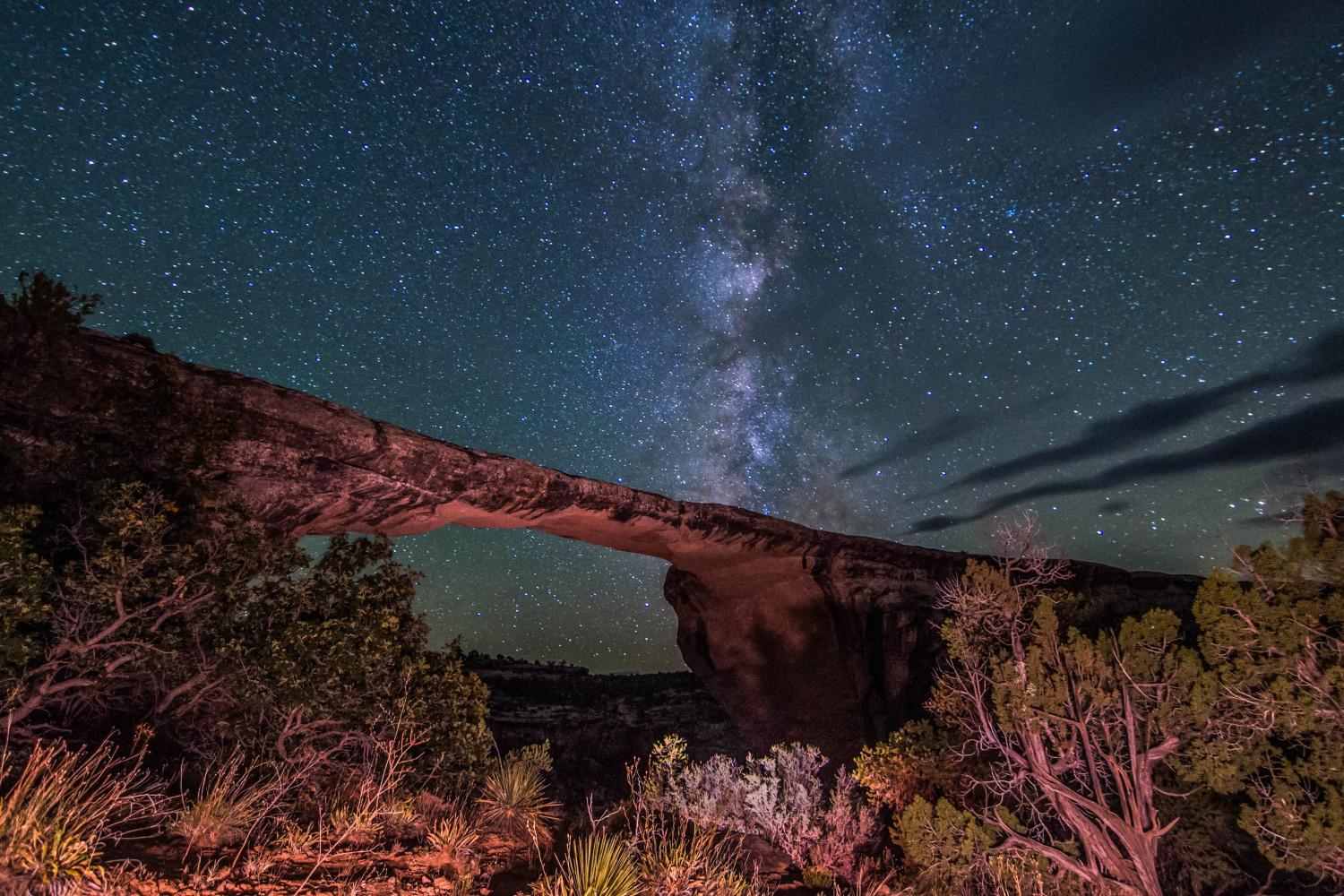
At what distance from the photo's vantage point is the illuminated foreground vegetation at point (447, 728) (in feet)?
19.1

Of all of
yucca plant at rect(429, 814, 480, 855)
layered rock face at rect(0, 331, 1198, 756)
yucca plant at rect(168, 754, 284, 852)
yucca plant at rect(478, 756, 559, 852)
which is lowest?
yucca plant at rect(478, 756, 559, 852)

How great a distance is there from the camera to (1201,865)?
10.9 meters

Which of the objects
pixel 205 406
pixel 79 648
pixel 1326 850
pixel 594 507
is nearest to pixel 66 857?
pixel 79 648

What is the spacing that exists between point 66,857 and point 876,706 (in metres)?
19.6

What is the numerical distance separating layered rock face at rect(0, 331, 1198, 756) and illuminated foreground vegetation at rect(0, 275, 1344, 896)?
944 millimetres

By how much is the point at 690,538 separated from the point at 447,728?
851 centimetres

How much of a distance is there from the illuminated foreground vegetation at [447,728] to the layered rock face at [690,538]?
94 cm

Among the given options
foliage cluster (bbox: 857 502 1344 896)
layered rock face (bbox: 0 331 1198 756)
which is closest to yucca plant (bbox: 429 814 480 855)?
layered rock face (bbox: 0 331 1198 756)

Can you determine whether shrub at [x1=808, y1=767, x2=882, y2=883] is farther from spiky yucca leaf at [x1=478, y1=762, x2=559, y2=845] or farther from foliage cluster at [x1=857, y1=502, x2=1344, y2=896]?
spiky yucca leaf at [x1=478, y1=762, x2=559, y2=845]

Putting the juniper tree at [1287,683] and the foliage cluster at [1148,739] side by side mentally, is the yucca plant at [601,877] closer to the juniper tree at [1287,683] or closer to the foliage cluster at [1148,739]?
the foliage cluster at [1148,739]

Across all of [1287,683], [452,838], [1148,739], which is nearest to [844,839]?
[1148,739]

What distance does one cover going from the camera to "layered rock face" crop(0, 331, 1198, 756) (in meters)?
9.98

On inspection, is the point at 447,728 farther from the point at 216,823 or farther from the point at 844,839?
the point at 844,839

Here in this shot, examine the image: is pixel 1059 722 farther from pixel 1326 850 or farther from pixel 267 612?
pixel 267 612
